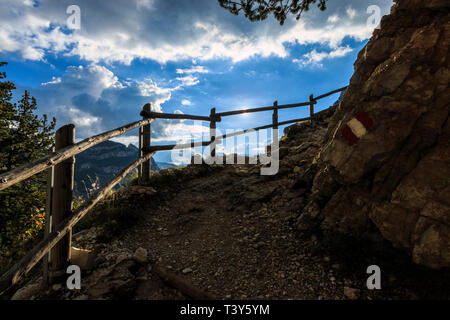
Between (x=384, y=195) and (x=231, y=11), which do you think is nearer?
(x=384, y=195)

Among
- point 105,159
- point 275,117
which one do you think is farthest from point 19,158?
point 105,159

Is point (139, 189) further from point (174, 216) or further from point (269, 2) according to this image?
point (269, 2)

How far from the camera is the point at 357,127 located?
3.52 meters

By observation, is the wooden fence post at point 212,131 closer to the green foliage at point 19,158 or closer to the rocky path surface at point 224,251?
the rocky path surface at point 224,251

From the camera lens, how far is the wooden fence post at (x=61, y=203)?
3.26m

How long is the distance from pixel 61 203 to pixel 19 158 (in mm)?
10882

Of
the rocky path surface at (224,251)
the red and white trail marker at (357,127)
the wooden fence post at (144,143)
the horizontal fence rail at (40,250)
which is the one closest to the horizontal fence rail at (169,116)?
the wooden fence post at (144,143)

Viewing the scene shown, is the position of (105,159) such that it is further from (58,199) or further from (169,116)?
(58,199)
